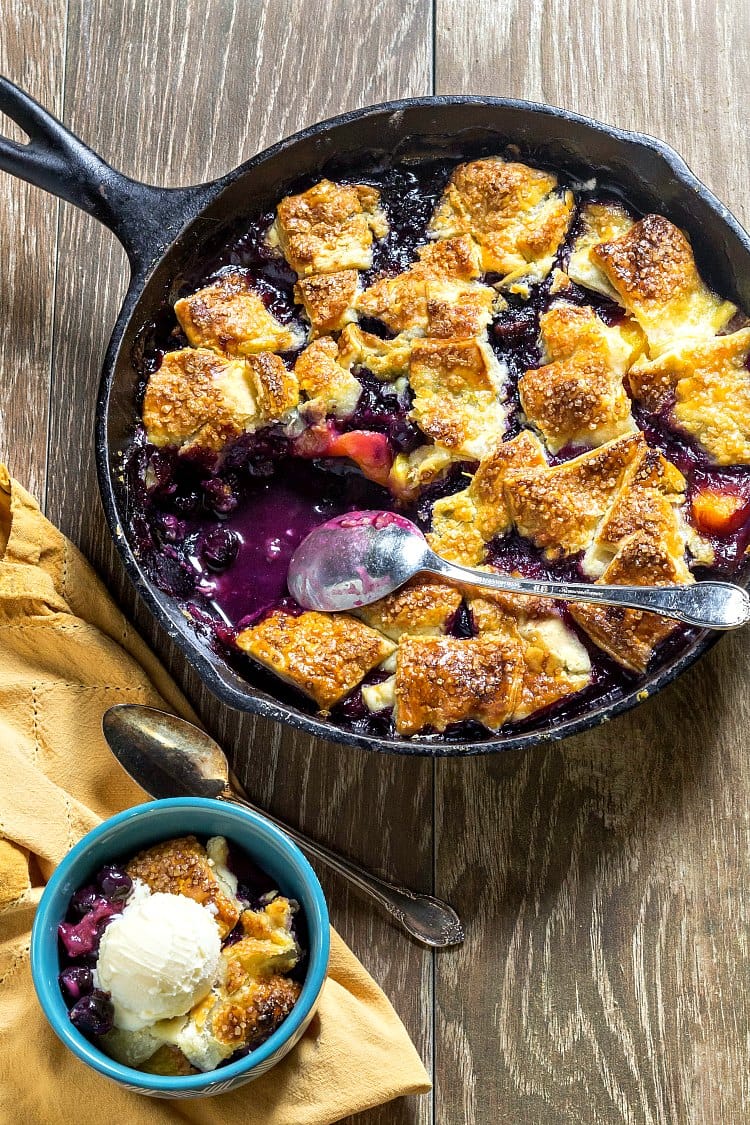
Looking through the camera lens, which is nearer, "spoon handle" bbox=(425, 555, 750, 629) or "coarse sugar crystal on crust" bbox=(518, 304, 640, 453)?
"spoon handle" bbox=(425, 555, 750, 629)

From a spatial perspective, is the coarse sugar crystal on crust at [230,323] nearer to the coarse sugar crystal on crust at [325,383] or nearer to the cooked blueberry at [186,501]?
the coarse sugar crystal on crust at [325,383]

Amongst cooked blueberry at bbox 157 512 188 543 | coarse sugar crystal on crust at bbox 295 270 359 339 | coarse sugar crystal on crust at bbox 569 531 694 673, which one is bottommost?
coarse sugar crystal on crust at bbox 569 531 694 673

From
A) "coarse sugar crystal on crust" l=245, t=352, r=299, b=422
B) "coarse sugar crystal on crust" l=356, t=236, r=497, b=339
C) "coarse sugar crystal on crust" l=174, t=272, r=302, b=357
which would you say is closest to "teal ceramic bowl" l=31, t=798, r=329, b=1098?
"coarse sugar crystal on crust" l=245, t=352, r=299, b=422

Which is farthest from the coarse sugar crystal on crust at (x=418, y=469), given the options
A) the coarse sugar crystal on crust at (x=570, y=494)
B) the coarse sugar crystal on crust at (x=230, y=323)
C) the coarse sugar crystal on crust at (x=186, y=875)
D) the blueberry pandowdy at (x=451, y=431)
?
the coarse sugar crystal on crust at (x=186, y=875)

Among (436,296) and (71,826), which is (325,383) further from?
(71,826)

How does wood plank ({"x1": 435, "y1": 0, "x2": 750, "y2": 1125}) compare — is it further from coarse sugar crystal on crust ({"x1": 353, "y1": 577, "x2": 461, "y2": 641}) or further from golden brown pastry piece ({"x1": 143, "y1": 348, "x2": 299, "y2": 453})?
golden brown pastry piece ({"x1": 143, "y1": 348, "x2": 299, "y2": 453})

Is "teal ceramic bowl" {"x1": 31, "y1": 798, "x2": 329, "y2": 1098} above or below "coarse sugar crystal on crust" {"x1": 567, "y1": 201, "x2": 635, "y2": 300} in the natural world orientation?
below
